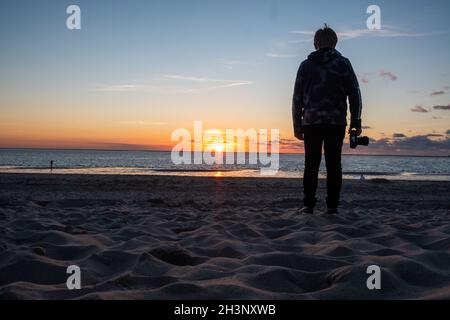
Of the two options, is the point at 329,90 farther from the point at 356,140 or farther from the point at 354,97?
the point at 356,140

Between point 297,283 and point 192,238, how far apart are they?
1.67 metres

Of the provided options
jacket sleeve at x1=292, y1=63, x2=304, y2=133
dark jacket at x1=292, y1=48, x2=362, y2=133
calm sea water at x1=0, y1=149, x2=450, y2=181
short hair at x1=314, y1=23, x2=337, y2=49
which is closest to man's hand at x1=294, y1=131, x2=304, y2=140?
jacket sleeve at x1=292, y1=63, x2=304, y2=133

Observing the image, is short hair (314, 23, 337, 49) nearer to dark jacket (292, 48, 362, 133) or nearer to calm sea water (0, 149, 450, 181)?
dark jacket (292, 48, 362, 133)

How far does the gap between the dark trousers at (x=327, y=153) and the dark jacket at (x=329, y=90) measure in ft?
0.37

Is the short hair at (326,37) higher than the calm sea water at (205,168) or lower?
higher

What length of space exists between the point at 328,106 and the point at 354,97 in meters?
0.42

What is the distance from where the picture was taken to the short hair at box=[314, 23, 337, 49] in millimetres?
5395

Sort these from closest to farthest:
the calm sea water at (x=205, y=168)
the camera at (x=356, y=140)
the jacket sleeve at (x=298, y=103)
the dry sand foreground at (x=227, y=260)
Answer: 1. the dry sand foreground at (x=227, y=260)
2. the camera at (x=356, y=140)
3. the jacket sleeve at (x=298, y=103)
4. the calm sea water at (x=205, y=168)

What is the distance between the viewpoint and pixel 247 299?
2.06 m

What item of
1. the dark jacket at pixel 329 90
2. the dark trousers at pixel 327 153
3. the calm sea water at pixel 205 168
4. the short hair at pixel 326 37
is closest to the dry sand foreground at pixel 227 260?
the dark trousers at pixel 327 153

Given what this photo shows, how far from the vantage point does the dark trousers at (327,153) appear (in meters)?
5.23

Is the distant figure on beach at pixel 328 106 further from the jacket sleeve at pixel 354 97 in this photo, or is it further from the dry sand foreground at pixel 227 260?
the dry sand foreground at pixel 227 260
